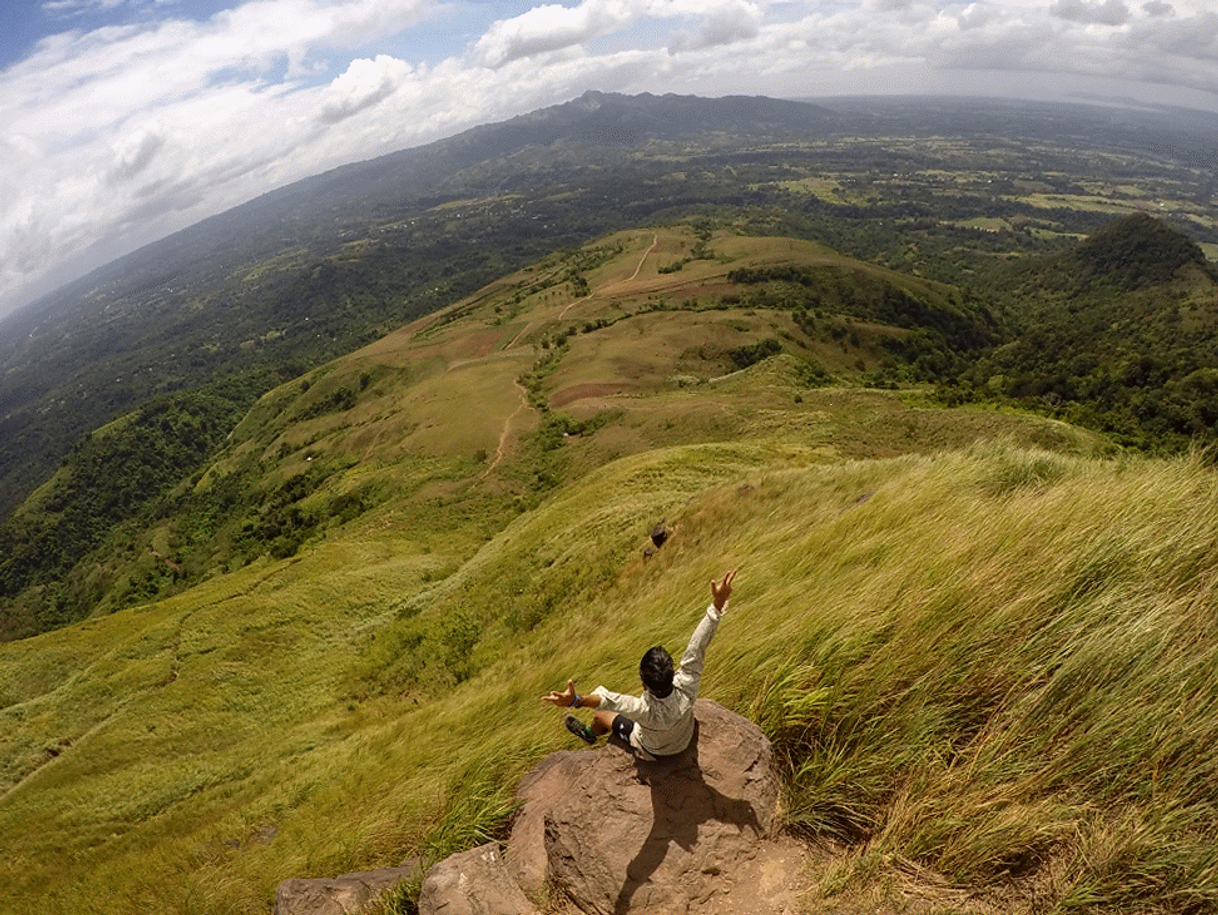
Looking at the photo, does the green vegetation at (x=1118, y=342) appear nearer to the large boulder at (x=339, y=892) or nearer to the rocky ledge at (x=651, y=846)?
the rocky ledge at (x=651, y=846)

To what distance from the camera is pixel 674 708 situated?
528cm

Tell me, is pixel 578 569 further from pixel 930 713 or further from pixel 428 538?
pixel 428 538

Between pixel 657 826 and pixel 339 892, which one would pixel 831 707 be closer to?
pixel 657 826

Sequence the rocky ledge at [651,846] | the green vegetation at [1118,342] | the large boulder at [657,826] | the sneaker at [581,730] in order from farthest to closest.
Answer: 1. the green vegetation at [1118,342]
2. the sneaker at [581,730]
3. the large boulder at [657,826]
4. the rocky ledge at [651,846]

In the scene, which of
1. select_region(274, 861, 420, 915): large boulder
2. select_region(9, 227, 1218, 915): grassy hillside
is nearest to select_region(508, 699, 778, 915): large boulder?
select_region(9, 227, 1218, 915): grassy hillside

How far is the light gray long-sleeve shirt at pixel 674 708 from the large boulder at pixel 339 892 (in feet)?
9.17

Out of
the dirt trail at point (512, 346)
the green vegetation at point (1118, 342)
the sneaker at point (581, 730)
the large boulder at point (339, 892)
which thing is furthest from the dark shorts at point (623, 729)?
the dirt trail at point (512, 346)

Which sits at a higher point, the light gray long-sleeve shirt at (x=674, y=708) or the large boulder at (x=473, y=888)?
the light gray long-sleeve shirt at (x=674, y=708)

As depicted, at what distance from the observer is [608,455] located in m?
44.5

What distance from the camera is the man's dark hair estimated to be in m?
5.25

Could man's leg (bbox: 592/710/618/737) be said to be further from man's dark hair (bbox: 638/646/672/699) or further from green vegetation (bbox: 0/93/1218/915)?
man's dark hair (bbox: 638/646/672/699)

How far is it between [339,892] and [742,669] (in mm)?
5147

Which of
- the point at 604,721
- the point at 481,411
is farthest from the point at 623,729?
the point at 481,411

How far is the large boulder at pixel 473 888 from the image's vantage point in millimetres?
5086
